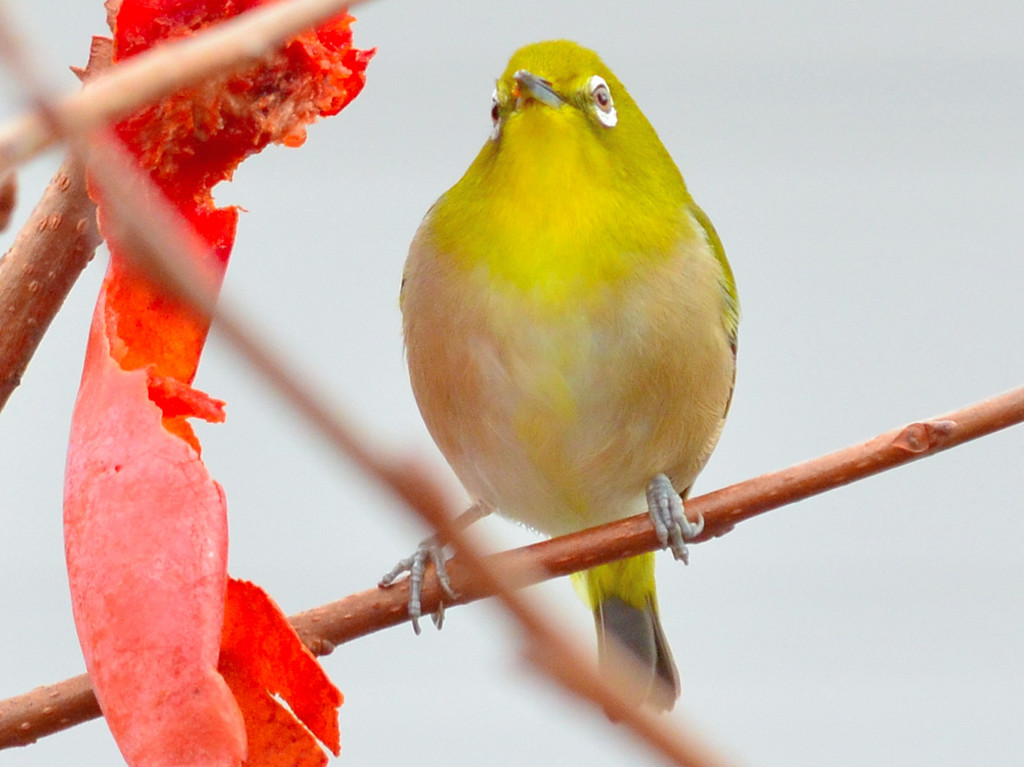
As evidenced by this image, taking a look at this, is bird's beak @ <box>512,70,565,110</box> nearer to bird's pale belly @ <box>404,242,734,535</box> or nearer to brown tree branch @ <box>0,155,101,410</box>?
bird's pale belly @ <box>404,242,734,535</box>

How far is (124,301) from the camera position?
1229 mm

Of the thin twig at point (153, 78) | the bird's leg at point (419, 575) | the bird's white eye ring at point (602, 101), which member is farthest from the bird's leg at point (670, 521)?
the thin twig at point (153, 78)

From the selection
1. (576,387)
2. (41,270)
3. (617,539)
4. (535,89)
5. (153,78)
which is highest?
(535,89)

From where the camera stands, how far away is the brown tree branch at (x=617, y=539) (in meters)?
1.56

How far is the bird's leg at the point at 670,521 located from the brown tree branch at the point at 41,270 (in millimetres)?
959

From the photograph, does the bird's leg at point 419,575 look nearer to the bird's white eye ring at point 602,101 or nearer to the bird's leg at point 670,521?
the bird's leg at point 670,521

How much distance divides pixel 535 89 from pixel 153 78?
1.80 meters

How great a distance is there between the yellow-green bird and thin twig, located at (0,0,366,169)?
165cm

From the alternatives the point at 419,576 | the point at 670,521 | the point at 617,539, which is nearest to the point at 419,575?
the point at 419,576

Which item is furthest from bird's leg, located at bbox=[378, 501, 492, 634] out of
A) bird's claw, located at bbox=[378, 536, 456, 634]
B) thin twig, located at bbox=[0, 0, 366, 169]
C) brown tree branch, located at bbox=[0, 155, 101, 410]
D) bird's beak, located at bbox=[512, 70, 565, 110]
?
thin twig, located at bbox=[0, 0, 366, 169]

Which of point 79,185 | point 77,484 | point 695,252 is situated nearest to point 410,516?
point 77,484

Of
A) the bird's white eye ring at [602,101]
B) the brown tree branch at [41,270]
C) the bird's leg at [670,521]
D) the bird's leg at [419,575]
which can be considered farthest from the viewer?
the bird's white eye ring at [602,101]

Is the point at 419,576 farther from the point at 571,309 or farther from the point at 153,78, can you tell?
the point at 153,78

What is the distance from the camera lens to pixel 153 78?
0.51 metres
